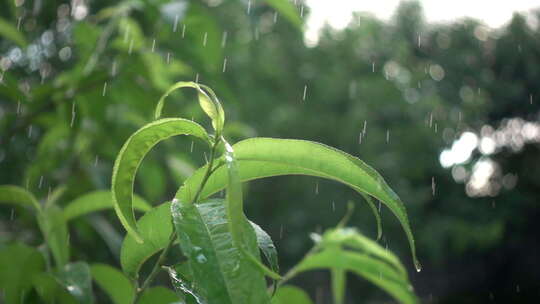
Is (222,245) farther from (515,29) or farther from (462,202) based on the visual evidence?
(515,29)

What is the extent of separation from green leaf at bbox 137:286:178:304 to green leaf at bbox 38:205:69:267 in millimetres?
148

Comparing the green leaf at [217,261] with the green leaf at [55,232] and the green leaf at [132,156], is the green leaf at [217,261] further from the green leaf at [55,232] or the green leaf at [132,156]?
the green leaf at [55,232]

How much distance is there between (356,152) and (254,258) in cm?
644

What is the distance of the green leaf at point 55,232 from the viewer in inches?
24.9

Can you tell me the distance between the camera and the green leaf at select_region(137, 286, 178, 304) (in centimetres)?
52

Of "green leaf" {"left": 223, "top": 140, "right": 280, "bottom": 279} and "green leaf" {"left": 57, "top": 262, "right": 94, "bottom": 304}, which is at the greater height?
"green leaf" {"left": 223, "top": 140, "right": 280, "bottom": 279}

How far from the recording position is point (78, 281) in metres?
0.54

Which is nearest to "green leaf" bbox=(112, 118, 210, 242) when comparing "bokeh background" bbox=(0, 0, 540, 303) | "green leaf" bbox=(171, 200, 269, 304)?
"green leaf" bbox=(171, 200, 269, 304)

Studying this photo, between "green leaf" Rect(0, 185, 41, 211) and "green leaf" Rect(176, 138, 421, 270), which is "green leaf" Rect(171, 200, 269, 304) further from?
"green leaf" Rect(0, 185, 41, 211)

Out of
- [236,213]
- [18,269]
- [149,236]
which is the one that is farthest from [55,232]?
[236,213]

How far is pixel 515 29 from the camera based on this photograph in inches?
399

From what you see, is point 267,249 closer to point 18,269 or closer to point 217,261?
point 217,261

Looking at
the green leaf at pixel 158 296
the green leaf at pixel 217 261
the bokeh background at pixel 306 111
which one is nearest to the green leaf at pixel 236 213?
the green leaf at pixel 217 261

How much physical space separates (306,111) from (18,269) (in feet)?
20.7
